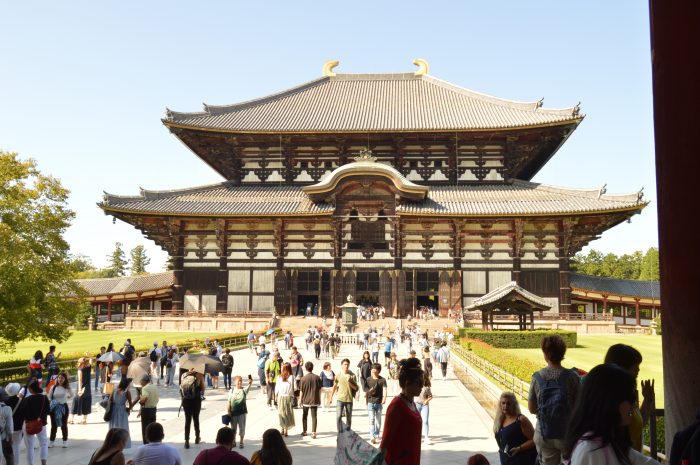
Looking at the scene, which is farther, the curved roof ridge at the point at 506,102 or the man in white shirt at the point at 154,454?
the curved roof ridge at the point at 506,102

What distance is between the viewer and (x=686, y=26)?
18.1ft

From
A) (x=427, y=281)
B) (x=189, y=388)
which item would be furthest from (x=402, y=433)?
(x=427, y=281)

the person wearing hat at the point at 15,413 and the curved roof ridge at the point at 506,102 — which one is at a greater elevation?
the curved roof ridge at the point at 506,102

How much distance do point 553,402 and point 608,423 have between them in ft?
8.79

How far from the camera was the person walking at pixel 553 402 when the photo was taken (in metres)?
5.95

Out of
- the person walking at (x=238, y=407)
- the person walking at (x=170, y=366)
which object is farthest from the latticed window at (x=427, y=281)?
the person walking at (x=238, y=407)

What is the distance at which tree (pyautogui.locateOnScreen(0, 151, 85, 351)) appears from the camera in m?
20.8

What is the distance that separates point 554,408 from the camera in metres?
5.99

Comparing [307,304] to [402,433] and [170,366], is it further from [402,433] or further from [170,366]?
[402,433]

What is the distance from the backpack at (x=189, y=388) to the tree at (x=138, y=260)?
10393 centimetres

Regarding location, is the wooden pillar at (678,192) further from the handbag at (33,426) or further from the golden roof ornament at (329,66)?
the golden roof ornament at (329,66)

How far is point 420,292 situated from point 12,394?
1439 inches

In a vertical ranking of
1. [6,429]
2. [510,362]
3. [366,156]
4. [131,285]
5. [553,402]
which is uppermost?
[366,156]

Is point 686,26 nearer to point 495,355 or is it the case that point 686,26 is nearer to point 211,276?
point 495,355
